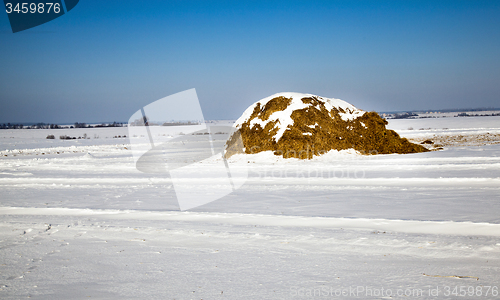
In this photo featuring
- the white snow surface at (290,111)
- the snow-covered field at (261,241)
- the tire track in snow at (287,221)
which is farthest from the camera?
the white snow surface at (290,111)

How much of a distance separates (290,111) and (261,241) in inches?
461

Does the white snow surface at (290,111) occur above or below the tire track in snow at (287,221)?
above

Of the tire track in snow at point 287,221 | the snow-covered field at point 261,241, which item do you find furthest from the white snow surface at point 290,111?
the tire track in snow at point 287,221

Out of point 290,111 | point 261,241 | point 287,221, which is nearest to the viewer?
point 261,241

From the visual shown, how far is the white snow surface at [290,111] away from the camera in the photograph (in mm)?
15337

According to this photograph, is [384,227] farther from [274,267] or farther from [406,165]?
[406,165]

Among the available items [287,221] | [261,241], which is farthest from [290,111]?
[261,241]

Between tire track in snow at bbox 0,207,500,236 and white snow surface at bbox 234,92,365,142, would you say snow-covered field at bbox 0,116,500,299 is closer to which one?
tire track in snow at bbox 0,207,500,236

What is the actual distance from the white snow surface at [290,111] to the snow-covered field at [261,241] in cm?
652

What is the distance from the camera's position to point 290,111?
51.5ft

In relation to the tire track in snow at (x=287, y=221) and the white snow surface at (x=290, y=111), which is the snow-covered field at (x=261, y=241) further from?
the white snow surface at (x=290, y=111)

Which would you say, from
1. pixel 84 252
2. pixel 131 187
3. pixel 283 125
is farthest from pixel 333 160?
pixel 84 252

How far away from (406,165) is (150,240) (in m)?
10.0

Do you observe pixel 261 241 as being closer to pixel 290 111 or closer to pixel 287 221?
pixel 287 221
